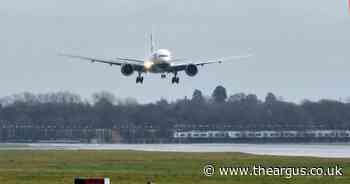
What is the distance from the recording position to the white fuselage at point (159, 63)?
13300cm

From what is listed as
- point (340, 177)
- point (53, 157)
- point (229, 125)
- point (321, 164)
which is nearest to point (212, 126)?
point (229, 125)

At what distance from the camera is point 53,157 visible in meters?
108

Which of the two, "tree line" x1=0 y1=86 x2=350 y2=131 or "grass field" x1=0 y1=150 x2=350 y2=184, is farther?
"tree line" x1=0 y1=86 x2=350 y2=131

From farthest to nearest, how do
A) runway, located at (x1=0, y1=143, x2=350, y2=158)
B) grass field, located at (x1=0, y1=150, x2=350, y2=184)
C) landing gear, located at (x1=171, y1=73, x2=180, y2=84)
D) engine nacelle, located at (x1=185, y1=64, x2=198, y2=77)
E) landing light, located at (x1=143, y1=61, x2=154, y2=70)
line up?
landing light, located at (x1=143, y1=61, x2=154, y2=70), engine nacelle, located at (x1=185, y1=64, x2=198, y2=77), landing gear, located at (x1=171, y1=73, x2=180, y2=84), runway, located at (x1=0, y1=143, x2=350, y2=158), grass field, located at (x1=0, y1=150, x2=350, y2=184)

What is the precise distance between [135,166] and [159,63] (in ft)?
135

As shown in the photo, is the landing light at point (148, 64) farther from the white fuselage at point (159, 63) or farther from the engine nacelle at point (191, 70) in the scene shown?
the engine nacelle at point (191, 70)

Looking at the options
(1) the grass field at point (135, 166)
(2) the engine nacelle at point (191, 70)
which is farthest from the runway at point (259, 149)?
(1) the grass field at point (135, 166)

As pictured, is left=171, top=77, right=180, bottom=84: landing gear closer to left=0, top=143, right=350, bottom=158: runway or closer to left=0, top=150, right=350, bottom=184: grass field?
left=0, top=143, right=350, bottom=158: runway

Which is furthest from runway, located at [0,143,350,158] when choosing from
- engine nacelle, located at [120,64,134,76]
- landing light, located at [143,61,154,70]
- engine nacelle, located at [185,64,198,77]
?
landing light, located at [143,61,154,70]

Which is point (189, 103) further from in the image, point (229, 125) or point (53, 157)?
point (53, 157)

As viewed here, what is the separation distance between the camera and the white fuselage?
133000 mm

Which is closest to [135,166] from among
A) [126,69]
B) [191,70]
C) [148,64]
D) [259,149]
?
Answer: [259,149]

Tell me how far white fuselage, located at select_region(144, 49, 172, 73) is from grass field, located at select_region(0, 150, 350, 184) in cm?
1670

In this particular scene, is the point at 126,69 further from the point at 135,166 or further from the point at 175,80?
the point at 135,166
